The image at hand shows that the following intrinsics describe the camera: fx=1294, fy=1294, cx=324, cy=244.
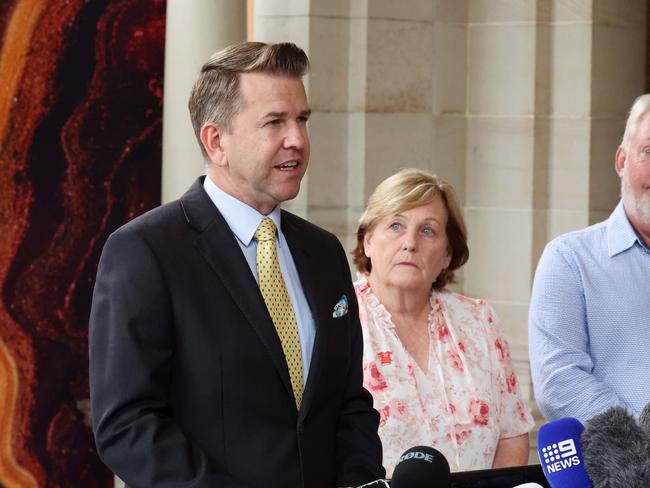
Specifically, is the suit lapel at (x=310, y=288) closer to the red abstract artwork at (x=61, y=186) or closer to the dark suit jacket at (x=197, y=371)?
the dark suit jacket at (x=197, y=371)

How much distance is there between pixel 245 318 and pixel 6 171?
2.99m

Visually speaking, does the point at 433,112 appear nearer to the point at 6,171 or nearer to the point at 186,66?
the point at 186,66

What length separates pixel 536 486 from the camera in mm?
2436

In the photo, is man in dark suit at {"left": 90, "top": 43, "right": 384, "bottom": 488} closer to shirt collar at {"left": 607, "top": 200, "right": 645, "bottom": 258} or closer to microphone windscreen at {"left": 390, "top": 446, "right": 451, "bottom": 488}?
microphone windscreen at {"left": 390, "top": 446, "right": 451, "bottom": 488}

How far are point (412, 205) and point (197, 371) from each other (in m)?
1.60

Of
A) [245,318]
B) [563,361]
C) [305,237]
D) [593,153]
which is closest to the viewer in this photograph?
[245,318]

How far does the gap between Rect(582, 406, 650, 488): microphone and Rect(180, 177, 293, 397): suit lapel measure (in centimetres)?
69

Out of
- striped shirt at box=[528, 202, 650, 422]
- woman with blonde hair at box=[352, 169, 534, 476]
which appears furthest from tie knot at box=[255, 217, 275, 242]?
woman with blonde hair at box=[352, 169, 534, 476]

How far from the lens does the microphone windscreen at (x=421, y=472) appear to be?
2.41m

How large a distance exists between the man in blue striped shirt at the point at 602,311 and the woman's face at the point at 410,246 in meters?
0.55

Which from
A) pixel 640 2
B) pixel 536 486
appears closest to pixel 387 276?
pixel 536 486

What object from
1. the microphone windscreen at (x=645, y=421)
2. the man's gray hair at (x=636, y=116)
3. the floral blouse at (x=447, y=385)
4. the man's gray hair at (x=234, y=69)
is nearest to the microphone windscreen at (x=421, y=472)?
the microphone windscreen at (x=645, y=421)

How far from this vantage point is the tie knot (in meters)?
2.88

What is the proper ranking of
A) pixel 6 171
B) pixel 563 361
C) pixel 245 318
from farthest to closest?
pixel 6 171 < pixel 563 361 < pixel 245 318
